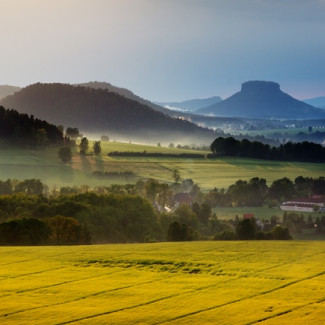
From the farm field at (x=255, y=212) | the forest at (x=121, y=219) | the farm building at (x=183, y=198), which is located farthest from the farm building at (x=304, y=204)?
the farm building at (x=183, y=198)

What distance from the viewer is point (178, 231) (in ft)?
221

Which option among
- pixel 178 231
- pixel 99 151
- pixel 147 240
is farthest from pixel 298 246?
pixel 99 151

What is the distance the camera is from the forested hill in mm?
166625

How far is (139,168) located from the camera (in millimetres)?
152625

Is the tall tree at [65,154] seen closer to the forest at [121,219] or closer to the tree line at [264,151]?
the forest at [121,219]

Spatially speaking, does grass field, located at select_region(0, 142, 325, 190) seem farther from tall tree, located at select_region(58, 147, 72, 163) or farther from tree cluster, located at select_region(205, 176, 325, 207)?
tree cluster, located at select_region(205, 176, 325, 207)

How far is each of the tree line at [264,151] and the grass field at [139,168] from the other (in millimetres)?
4520

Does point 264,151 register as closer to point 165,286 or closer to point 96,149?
point 96,149

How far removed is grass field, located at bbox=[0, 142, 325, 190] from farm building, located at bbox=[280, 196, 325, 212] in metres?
18.5

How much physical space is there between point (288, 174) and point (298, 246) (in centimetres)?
10761

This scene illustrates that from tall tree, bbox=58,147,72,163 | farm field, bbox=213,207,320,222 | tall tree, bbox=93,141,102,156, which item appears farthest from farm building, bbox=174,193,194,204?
tall tree, bbox=93,141,102,156

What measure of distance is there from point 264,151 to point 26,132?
60.2 m

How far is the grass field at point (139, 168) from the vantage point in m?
140

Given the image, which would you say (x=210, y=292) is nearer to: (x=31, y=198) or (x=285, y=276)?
(x=285, y=276)
